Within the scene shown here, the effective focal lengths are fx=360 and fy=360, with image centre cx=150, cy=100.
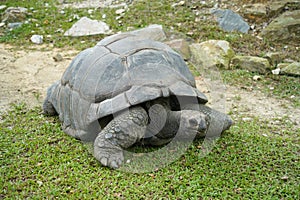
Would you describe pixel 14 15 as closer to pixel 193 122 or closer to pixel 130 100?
pixel 130 100

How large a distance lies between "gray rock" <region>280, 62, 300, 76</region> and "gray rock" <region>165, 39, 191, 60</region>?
1.42 m

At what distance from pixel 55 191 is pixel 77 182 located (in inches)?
7.1

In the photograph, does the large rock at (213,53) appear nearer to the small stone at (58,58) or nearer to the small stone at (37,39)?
the small stone at (58,58)

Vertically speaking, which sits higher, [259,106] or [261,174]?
[261,174]

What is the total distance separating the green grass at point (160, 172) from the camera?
247 centimetres

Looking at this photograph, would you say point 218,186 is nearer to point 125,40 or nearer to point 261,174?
point 261,174

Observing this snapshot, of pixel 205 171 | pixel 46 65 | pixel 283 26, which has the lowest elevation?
pixel 46 65

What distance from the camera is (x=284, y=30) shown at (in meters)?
5.90

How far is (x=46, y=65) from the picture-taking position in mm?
5508

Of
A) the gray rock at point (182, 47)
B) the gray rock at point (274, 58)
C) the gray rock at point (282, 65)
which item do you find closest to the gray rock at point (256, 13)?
the gray rock at point (274, 58)

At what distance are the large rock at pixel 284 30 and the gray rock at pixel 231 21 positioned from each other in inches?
15.4

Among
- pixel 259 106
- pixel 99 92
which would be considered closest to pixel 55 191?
pixel 99 92

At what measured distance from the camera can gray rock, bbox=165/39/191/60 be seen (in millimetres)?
5547

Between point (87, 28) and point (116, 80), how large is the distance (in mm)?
4101
